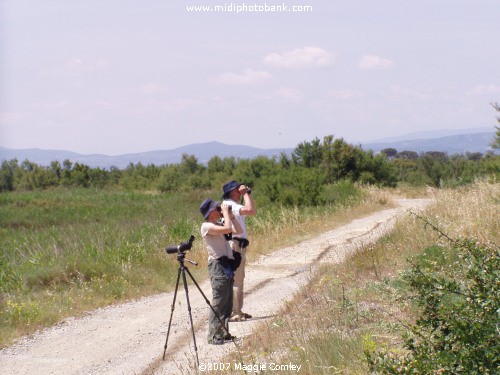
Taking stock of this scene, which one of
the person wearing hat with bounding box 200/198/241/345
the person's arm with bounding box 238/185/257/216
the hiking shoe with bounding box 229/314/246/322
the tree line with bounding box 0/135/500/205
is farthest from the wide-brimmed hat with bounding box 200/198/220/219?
the tree line with bounding box 0/135/500/205

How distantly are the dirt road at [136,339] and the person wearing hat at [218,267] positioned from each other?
0.24 metres

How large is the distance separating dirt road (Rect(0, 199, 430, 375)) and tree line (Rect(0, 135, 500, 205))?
6497mm

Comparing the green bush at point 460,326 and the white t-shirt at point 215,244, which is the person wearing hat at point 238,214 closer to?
the white t-shirt at point 215,244

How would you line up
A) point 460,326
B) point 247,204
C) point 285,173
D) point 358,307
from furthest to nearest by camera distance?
point 285,173
point 247,204
point 358,307
point 460,326

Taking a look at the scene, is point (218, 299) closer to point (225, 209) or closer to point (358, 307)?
point (225, 209)

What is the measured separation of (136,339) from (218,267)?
1676mm

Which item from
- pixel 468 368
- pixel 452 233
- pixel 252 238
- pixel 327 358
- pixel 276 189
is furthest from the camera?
pixel 276 189

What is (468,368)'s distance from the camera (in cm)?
352

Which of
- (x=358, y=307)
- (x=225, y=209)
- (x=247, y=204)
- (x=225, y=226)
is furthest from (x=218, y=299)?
(x=358, y=307)

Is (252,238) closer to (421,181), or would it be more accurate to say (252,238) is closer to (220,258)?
(220,258)

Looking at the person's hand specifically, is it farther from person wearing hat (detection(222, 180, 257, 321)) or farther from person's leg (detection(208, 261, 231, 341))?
person's leg (detection(208, 261, 231, 341))

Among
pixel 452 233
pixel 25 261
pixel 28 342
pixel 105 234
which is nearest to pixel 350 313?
pixel 452 233

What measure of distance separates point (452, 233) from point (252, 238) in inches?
331

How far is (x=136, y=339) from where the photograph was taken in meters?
8.74
